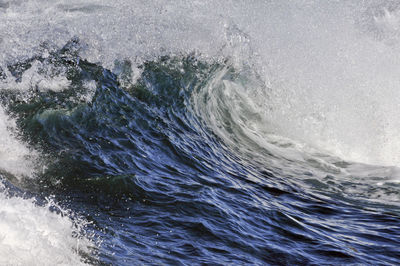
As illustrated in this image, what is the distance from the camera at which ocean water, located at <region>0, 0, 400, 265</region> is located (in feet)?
17.1

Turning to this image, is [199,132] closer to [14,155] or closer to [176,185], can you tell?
[176,185]

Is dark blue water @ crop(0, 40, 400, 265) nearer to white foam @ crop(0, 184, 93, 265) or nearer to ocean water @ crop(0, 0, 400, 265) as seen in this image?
ocean water @ crop(0, 0, 400, 265)

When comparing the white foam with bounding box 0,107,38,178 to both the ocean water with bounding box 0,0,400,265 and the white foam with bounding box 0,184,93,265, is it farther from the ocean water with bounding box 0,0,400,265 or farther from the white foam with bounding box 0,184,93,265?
the white foam with bounding box 0,184,93,265

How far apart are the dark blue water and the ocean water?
3 centimetres

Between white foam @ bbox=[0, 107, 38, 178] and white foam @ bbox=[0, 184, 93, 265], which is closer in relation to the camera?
white foam @ bbox=[0, 184, 93, 265]

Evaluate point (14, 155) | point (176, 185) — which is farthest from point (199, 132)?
point (14, 155)

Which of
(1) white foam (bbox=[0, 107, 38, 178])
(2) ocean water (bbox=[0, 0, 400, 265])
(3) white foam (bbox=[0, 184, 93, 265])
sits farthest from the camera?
(1) white foam (bbox=[0, 107, 38, 178])

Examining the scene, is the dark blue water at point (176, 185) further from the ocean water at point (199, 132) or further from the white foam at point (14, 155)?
the white foam at point (14, 155)

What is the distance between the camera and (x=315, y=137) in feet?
35.4

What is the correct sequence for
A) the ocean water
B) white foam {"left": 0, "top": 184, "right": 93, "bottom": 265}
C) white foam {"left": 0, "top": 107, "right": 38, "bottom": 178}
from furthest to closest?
white foam {"left": 0, "top": 107, "right": 38, "bottom": 178} → the ocean water → white foam {"left": 0, "top": 184, "right": 93, "bottom": 265}

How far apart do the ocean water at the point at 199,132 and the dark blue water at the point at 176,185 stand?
0.03 meters

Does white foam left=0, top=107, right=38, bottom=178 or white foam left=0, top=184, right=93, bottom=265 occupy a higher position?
white foam left=0, top=107, right=38, bottom=178

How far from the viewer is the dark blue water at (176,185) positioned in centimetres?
Answer: 521

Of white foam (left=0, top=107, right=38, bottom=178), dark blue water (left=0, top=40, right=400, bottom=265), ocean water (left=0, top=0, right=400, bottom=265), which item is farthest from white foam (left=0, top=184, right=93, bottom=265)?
white foam (left=0, top=107, right=38, bottom=178)
